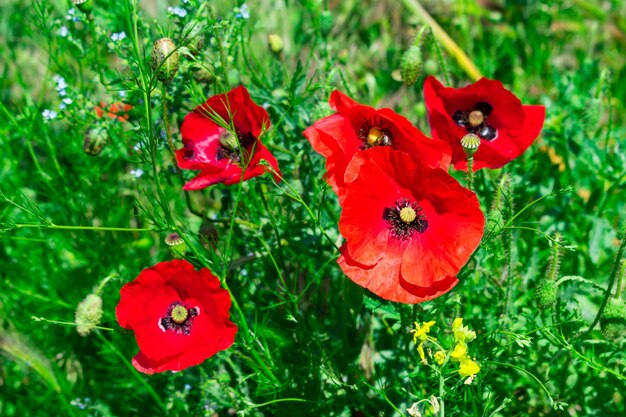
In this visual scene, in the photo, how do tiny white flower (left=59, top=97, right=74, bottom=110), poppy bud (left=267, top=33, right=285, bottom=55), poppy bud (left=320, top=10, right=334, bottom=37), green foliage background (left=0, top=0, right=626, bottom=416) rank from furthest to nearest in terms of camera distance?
poppy bud (left=320, top=10, right=334, bottom=37), poppy bud (left=267, top=33, right=285, bottom=55), tiny white flower (left=59, top=97, right=74, bottom=110), green foliage background (left=0, top=0, right=626, bottom=416)

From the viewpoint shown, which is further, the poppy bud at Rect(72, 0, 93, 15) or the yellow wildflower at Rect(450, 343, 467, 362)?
the poppy bud at Rect(72, 0, 93, 15)

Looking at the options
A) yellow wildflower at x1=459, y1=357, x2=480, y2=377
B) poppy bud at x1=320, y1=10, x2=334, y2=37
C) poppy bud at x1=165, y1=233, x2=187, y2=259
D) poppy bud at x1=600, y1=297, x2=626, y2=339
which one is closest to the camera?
yellow wildflower at x1=459, y1=357, x2=480, y2=377

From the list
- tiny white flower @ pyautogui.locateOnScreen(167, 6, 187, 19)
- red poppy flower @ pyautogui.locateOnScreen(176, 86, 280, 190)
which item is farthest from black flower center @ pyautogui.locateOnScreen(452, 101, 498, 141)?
tiny white flower @ pyautogui.locateOnScreen(167, 6, 187, 19)

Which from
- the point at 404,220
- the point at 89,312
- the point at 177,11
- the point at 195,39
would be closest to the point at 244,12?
the point at 177,11

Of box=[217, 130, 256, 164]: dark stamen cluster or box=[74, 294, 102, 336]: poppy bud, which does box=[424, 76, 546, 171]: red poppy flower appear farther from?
box=[74, 294, 102, 336]: poppy bud

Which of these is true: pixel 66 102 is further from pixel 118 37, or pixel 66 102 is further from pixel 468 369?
pixel 468 369

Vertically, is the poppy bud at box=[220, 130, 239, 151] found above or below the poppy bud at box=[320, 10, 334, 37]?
below
